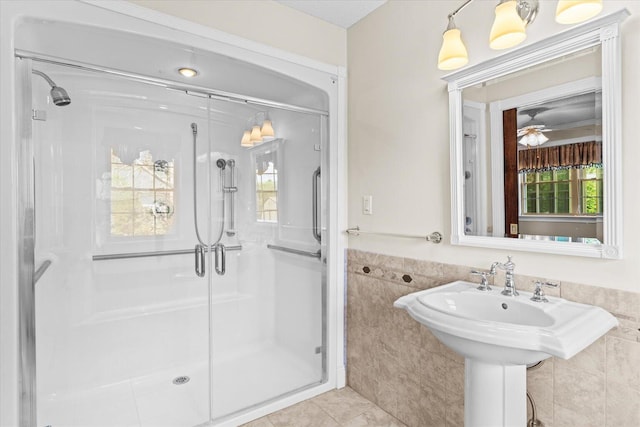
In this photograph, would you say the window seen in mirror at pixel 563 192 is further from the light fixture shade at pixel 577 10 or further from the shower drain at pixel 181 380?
the shower drain at pixel 181 380

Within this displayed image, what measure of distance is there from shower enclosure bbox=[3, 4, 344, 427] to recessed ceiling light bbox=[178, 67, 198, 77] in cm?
4

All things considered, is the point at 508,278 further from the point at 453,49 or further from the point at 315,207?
the point at 315,207

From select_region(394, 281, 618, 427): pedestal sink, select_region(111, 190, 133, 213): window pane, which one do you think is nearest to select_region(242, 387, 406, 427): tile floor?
select_region(394, 281, 618, 427): pedestal sink

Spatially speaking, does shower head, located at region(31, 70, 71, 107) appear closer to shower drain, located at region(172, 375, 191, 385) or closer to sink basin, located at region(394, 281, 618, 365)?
shower drain, located at region(172, 375, 191, 385)

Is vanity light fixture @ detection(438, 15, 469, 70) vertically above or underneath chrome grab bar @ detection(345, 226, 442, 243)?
above

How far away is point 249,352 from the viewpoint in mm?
2477

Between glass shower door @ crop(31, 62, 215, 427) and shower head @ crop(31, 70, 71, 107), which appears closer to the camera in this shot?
shower head @ crop(31, 70, 71, 107)

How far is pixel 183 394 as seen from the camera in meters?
2.22

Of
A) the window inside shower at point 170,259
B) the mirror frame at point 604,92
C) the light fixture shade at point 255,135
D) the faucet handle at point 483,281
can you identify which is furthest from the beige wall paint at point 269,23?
the faucet handle at point 483,281

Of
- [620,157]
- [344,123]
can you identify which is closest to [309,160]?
[344,123]

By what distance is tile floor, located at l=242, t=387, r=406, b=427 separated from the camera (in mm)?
2092

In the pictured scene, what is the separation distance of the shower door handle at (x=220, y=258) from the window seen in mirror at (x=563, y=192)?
1746 millimetres

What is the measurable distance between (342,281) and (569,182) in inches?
58.7

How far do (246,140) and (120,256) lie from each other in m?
1.09
